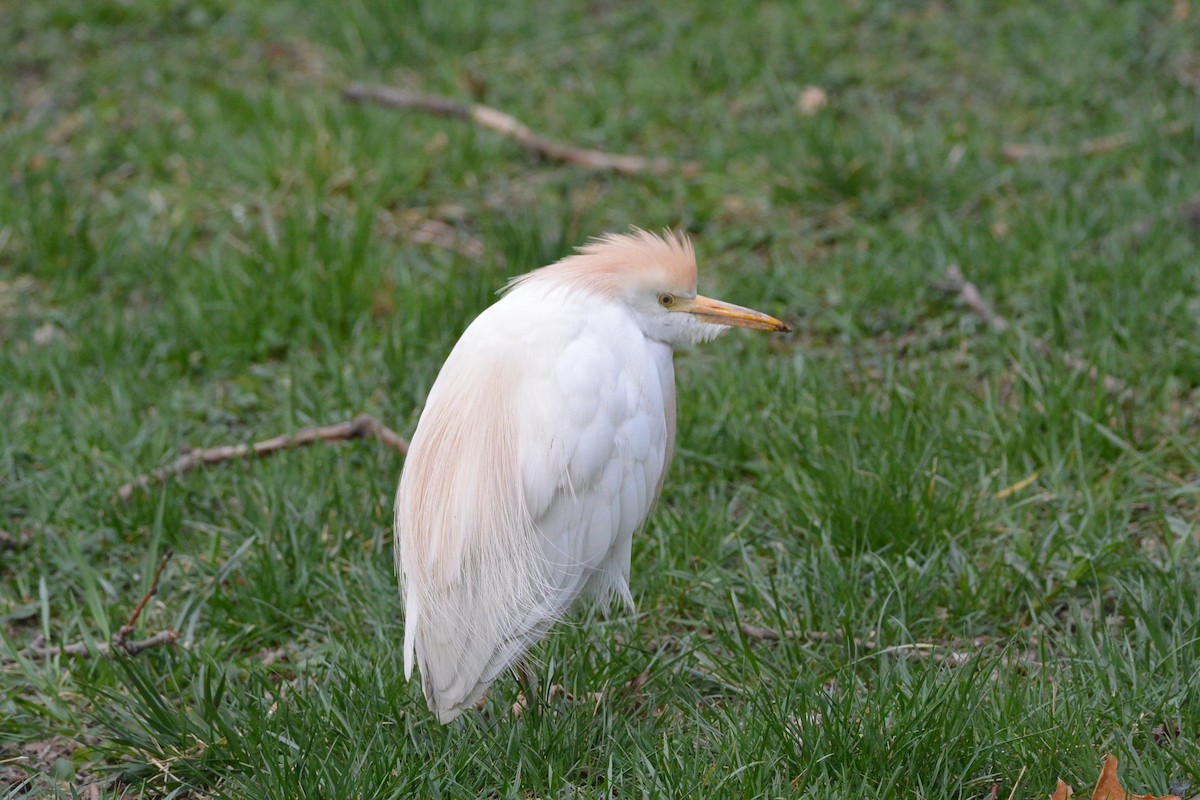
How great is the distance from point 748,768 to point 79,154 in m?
4.35

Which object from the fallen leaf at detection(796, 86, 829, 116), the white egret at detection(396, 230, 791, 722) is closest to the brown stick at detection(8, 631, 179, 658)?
the white egret at detection(396, 230, 791, 722)

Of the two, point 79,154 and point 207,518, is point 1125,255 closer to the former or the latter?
point 207,518

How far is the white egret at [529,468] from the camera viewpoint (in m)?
2.57

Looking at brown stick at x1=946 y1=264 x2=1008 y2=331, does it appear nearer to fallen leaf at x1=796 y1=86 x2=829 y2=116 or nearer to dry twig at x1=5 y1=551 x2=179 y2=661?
fallen leaf at x1=796 y1=86 x2=829 y2=116

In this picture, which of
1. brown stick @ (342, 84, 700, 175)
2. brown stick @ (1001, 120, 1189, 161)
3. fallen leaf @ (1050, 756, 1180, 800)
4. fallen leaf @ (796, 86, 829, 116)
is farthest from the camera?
fallen leaf @ (796, 86, 829, 116)

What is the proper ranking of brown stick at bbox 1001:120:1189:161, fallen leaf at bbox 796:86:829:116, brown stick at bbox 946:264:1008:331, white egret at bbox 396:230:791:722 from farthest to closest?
fallen leaf at bbox 796:86:829:116
brown stick at bbox 1001:120:1189:161
brown stick at bbox 946:264:1008:331
white egret at bbox 396:230:791:722

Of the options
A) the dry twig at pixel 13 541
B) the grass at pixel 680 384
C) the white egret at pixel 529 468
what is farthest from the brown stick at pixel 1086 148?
the dry twig at pixel 13 541

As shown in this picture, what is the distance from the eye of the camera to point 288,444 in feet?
12.0

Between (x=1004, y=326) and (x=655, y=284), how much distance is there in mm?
1664

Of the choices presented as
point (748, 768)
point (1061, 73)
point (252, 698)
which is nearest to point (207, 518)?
point (252, 698)

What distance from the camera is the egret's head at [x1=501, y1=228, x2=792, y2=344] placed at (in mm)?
2717

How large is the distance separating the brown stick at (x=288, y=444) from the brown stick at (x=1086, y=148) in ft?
9.13

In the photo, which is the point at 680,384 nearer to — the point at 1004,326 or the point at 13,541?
the point at 1004,326

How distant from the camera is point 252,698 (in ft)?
8.88
